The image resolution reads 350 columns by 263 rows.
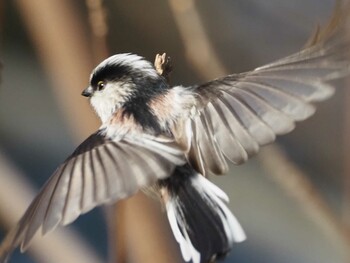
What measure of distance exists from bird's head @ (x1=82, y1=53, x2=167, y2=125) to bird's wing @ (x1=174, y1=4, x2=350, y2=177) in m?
0.07

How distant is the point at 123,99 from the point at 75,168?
188 millimetres

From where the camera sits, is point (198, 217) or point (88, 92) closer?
point (198, 217)

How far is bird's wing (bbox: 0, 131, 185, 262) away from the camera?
1.13 meters

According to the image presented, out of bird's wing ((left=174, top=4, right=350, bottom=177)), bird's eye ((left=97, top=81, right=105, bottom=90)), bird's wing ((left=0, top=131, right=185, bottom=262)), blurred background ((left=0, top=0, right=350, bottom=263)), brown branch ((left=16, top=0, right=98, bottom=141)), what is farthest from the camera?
blurred background ((left=0, top=0, right=350, bottom=263))

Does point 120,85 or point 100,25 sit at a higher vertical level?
point 100,25

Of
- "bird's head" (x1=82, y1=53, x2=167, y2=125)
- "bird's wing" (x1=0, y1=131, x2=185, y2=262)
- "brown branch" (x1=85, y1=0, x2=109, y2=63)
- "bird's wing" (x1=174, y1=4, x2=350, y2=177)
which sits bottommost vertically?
"bird's wing" (x1=174, y1=4, x2=350, y2=177)

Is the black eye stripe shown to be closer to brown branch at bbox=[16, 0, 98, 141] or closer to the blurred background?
brown branch at bbox=[16, 0, 98, 141]

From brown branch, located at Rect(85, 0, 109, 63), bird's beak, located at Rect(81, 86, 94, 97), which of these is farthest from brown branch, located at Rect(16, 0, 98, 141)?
brown branch, located at Rect(85, 0, 109, 63)

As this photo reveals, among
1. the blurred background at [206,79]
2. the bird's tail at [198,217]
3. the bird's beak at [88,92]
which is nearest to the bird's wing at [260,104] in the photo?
the bird's tail at [198,217]

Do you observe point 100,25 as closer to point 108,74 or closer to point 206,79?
point 108,74

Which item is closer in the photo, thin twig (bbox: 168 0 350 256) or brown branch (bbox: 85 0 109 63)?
brown branch (bbox: 85 0 109 63)

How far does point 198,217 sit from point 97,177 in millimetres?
146

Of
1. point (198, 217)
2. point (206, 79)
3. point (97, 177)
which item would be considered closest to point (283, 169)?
point (198, 217)

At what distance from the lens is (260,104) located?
135 cm
